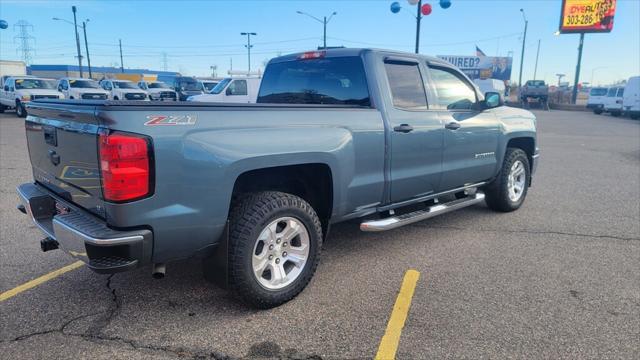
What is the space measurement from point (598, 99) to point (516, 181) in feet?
112

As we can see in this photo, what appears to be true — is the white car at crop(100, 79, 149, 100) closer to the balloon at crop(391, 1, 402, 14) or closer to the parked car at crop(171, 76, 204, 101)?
the parked car at crop(171, 76, 204, 101)

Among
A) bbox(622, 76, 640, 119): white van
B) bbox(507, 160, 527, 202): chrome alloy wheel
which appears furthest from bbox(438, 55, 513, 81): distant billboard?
A: bbox(507, 160, 527, 202): chrome alloy wheel

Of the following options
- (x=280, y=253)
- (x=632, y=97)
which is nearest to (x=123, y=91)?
(x=280, y=253)

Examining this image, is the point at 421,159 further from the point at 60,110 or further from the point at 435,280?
the point at 60,110

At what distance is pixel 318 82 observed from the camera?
4.51 metres

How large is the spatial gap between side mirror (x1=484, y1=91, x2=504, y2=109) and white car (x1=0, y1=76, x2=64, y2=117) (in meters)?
20.3

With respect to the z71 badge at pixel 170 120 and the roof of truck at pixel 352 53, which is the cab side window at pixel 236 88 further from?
the z71 badge at pixel 170 120

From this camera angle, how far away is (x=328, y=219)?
12.6ft

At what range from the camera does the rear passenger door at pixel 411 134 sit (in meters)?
4.14

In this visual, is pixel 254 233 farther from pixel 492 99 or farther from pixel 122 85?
pixel 122 85

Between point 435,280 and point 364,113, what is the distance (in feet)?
5.08

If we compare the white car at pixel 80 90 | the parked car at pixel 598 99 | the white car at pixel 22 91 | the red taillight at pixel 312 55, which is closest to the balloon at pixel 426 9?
the red taillight at pixel 312 55

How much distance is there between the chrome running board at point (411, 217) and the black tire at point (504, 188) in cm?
65

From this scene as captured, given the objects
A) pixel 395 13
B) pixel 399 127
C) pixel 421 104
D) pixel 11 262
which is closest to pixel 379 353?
pixel 399 127
